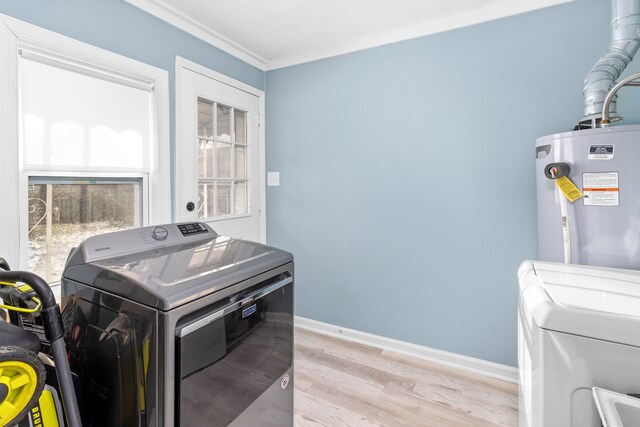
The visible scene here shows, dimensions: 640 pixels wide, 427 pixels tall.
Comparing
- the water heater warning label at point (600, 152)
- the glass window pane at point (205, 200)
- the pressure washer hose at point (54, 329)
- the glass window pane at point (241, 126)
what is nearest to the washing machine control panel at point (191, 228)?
the pressure washer hose at point (54, 329)

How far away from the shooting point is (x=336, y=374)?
212cm

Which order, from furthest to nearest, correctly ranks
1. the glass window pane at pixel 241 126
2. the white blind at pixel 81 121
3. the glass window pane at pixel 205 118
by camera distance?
the glass window pane at pixel 241 126 < the glass window pane at pixel 205 118 < the white blind at pixel 81 121

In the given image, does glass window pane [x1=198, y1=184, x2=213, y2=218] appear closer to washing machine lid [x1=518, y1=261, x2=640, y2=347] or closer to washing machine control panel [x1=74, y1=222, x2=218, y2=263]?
washing machine control panel [x1=74, y1=222, x2=218, y2=263]

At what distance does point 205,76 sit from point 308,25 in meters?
0.84

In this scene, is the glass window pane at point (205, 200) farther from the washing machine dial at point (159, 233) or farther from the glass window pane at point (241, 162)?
the washing machine dial at point (159, 233)

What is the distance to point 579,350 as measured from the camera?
32.8 inches

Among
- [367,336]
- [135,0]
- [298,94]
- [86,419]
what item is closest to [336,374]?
[367,336]

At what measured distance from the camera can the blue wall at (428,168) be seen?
1.93 metres

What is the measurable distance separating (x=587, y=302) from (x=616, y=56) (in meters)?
1.39

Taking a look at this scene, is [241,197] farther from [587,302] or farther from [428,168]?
[587,302]

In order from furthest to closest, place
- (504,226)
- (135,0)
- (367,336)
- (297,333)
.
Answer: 1. (297,333)
2. (367,336)
3. (504,226)
4. (135,0)

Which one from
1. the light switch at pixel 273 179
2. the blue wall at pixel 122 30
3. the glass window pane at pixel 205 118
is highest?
the blue wall at pixel 122 30

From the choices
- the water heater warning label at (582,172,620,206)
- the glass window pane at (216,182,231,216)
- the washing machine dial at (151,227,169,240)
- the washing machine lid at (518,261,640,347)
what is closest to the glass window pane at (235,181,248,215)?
the glass window pane at (216,182,231,216)

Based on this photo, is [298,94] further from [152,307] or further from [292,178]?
[152,307]
